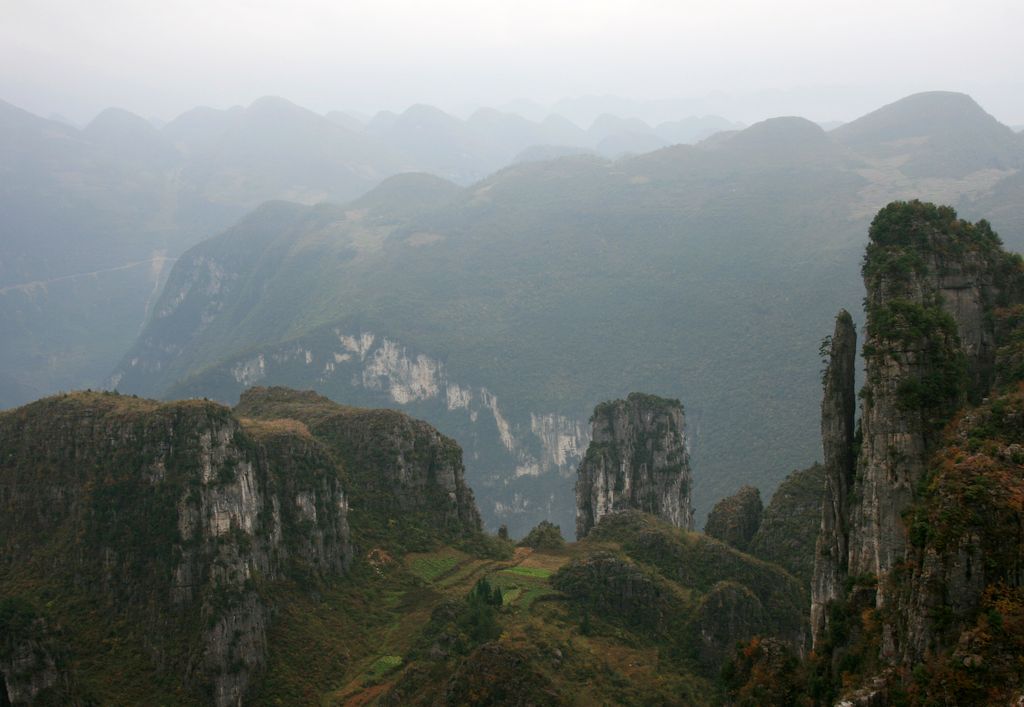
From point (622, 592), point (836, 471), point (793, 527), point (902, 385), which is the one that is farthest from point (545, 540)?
point (902, 385)

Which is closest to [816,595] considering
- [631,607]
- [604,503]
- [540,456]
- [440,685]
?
[440,685]

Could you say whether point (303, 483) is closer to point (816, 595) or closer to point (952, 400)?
point (816, 595)

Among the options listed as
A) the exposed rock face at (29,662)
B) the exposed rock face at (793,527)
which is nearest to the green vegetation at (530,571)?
the exposed rock face at (793,527)

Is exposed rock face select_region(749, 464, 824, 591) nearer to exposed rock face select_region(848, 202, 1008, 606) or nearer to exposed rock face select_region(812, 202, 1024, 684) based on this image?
exposed rock face select_region(812, 202, 1024, 684)

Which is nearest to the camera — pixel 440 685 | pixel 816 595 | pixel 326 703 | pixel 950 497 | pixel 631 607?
pixel 950 497

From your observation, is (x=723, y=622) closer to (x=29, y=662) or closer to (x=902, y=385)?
(x=902, y=385)

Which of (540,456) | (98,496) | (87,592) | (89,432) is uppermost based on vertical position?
(89,432)
